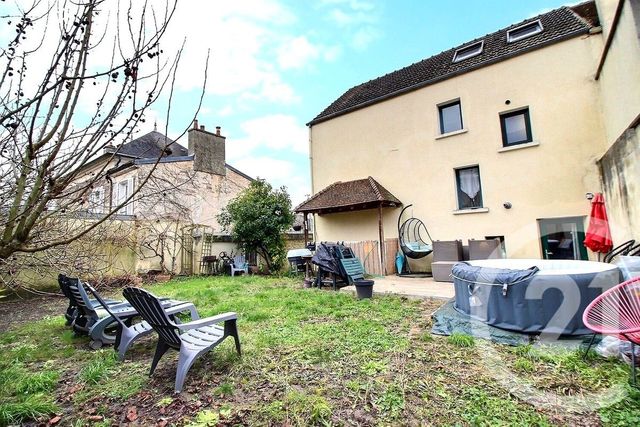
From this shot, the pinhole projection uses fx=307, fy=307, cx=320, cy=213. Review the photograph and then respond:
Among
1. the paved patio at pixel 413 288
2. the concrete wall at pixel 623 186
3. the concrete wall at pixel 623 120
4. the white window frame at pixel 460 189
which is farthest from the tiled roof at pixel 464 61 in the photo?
the paved patio at pixel 413 288

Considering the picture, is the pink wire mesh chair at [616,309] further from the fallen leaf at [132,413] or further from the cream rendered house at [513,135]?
the fallen leaf at [132,413]

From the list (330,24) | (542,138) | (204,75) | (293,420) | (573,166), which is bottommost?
(293,420)

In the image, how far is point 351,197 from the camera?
11672mm

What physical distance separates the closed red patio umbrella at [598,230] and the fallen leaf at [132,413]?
30.9ft

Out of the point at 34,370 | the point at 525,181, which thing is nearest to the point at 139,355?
the point at 34,370

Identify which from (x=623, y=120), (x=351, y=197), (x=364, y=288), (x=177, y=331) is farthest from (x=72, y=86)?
(x=351, y=197)

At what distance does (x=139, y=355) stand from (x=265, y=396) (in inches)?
88.4

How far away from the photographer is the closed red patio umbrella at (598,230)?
719cm

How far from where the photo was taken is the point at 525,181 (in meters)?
9.07

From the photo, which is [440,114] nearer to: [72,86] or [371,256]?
[371,256]

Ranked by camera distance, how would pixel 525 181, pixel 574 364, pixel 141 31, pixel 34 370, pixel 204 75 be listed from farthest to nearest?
1. pixel 525 181
2. pixel 34 370
3. pixel 574 364
4. pixel 204 75
5. pixel 141 31

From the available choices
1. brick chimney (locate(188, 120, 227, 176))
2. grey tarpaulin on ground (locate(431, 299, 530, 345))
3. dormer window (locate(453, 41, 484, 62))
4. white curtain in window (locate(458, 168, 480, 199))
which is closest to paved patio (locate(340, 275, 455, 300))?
grey tarpaulin on ground (locate(431, 299, 530, 345))

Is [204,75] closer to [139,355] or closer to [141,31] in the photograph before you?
[141,31]

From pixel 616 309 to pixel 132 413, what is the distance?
4.73 meters
